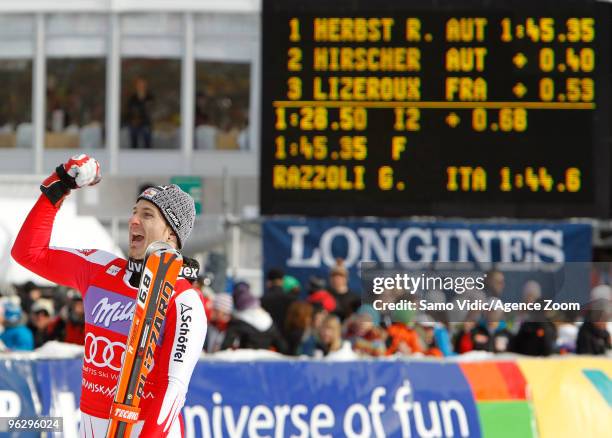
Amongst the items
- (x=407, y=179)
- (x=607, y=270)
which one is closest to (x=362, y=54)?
(x=407, y=179)

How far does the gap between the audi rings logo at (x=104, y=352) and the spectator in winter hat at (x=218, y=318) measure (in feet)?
17.0

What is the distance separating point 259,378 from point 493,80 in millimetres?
5237

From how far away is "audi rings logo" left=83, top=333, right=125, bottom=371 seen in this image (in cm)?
439

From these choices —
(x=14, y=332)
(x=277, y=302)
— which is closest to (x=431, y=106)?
(x=277, y=302)

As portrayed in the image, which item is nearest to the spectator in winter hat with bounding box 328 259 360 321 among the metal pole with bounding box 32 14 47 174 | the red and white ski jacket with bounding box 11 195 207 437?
the red and white ski jacket with bounding box 11 195 207 437

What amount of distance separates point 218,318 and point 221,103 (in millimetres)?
11740

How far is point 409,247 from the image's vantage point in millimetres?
13094

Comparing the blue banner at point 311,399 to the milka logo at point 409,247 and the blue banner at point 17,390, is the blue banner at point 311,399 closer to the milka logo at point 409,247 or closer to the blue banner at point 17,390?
the blue banner at point 17,390

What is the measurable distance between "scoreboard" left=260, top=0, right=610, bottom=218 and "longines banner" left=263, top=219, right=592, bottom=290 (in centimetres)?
117

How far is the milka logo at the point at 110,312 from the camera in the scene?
4414 mm

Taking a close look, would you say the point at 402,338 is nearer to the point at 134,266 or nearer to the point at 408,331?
the point at 408,331

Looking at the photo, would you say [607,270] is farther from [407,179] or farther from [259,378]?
[259,378]
